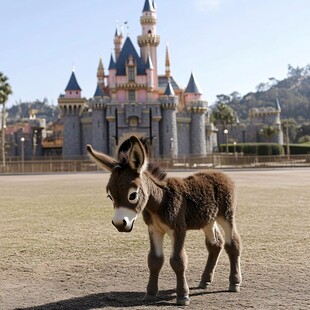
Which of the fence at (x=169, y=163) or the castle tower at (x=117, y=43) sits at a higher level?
the castle tower at (x=117, y=43)

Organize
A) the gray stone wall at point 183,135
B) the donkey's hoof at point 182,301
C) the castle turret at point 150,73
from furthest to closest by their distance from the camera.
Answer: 1. the gray stone wall at point 183,135
2. the castle turret at point 150,73
3. the donkey's hoof at point 182,301

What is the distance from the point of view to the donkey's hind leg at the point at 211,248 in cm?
654

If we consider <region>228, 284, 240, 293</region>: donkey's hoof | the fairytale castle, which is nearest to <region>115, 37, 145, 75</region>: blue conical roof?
the fairytale castle

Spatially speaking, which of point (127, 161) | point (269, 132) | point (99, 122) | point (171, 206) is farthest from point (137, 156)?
point (269, 132)

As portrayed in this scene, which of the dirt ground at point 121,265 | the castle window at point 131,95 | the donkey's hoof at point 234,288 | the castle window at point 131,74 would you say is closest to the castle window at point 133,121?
the castle window at point 131,95

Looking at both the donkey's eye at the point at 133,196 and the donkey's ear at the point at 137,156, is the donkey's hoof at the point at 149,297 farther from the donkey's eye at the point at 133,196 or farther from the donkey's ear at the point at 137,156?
the donkey's ear at the point at 137,156

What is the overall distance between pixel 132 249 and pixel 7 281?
111 inches

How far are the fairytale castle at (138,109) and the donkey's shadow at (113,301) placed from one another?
2256 inches

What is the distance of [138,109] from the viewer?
66.2m

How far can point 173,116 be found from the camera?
221ft

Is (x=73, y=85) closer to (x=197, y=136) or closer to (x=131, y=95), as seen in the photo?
(x=131, y=95)

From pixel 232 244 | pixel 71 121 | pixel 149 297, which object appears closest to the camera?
pixel 149 297

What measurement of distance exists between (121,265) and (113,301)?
6.67 feet

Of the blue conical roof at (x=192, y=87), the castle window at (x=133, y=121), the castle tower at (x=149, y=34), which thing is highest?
the castle tower at (x=149, y=34)
